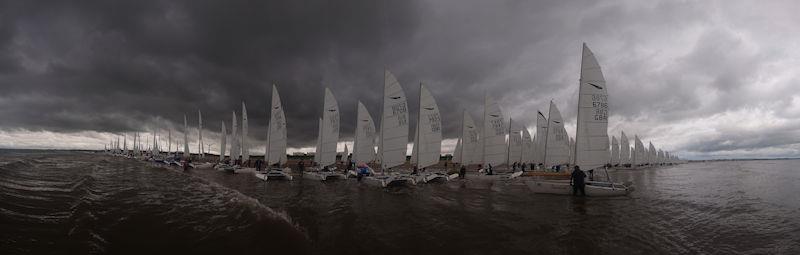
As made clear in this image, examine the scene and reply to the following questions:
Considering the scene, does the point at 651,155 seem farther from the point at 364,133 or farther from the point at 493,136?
the point at 364,133

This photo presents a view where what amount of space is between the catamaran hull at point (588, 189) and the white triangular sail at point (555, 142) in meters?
13.7

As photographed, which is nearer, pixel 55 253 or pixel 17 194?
pixel 55 253

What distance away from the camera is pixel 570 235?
9.20 m

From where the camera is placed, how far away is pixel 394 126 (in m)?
23.0

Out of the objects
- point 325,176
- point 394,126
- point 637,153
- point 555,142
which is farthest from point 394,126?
point 637,153

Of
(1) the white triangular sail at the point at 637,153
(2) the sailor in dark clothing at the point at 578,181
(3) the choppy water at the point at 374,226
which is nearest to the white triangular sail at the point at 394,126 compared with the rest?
(3) the choppy water at the point at 374,226

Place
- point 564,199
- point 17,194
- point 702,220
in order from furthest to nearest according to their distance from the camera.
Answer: point 564,199 < point 17,194 < point 702,220

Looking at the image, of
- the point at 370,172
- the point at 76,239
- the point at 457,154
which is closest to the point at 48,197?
the point at 76,239

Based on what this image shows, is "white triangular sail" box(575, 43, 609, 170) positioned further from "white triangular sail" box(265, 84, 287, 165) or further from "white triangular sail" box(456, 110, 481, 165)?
"white triangular sail" box(265, 84, 287, 165)

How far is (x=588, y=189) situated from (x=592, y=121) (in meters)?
4.01

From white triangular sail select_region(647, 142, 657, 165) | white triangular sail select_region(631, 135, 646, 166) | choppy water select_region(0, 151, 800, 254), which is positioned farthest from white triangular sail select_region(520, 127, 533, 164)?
white triangular sail select_region(647, 142, 657, 165)

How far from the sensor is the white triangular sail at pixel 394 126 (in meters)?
23.0

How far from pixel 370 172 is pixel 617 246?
18.5 m

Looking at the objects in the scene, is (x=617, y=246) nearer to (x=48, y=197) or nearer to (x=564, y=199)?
(x=564, y=199)
